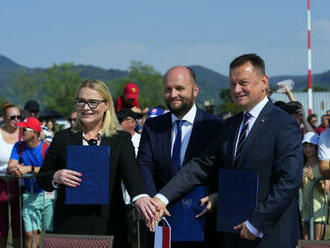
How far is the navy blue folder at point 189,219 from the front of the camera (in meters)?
3.85

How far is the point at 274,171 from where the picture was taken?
3.46m

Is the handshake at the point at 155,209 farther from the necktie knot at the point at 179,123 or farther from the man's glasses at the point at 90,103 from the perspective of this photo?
the man's glasses at the point at 90,103

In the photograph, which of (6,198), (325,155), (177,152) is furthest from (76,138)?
(6,198)

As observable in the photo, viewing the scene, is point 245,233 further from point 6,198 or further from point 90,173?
point 6,198

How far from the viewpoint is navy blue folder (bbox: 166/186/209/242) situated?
3.85 meters

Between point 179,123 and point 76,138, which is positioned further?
point 179,123

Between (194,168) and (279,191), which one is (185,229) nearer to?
(194,168)

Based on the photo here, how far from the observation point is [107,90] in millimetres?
4129

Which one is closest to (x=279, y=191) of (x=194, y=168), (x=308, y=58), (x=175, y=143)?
(x=194, y=168)

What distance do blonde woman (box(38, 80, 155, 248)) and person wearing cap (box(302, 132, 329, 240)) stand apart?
122 inches

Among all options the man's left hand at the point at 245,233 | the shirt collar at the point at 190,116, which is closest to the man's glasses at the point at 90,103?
the shirt collar at the point at 190,116

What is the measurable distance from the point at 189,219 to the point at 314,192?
11.2 ft

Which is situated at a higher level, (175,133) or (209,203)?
(175,133)

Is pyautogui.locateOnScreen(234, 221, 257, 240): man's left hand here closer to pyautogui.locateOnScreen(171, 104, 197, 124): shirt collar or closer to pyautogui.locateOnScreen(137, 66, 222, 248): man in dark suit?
pyautogui.locateOnScreen(137, 66, 222, 248): man in dark suit
